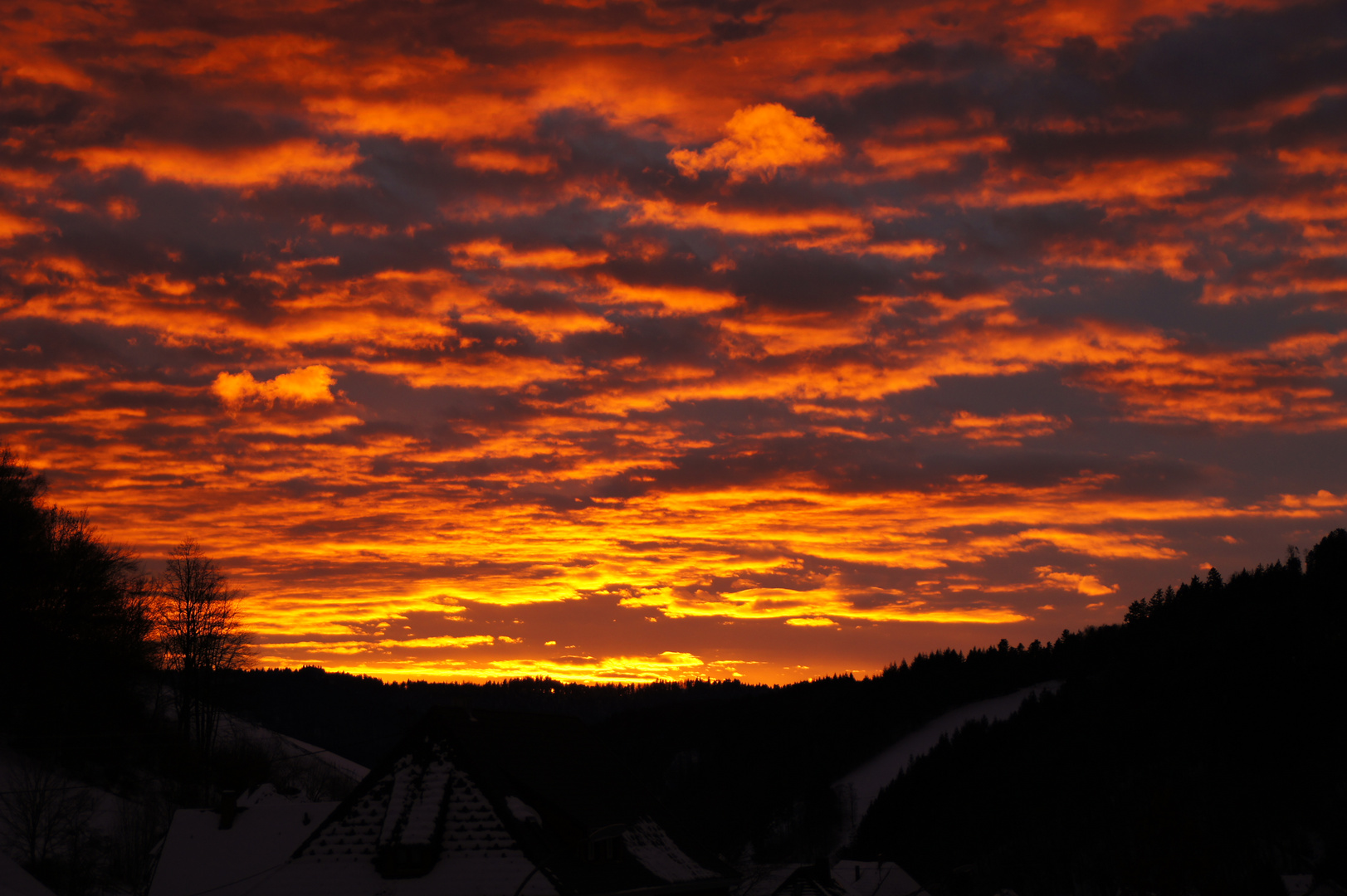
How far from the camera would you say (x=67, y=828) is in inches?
2566

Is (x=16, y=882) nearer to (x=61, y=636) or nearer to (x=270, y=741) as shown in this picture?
(x=61, y=636)

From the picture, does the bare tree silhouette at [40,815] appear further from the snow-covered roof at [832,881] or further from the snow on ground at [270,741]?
the snow-covered roof at [832,881]

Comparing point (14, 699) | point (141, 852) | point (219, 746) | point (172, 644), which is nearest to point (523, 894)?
point (141, 852)

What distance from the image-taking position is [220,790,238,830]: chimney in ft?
214

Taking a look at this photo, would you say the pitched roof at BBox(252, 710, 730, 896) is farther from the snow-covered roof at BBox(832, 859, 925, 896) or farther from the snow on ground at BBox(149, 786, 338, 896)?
the snow-covered roof at BBox(832, 859, 925, 896)

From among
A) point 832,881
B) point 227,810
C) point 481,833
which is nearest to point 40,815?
point 227,810

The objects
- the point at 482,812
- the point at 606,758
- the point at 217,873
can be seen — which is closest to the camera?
the point at 482,812

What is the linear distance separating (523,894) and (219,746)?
63.6m

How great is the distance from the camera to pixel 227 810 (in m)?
65.7

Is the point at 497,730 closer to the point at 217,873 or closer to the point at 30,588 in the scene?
the point at 217,873

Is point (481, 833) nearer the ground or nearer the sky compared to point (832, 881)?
nearer the sky

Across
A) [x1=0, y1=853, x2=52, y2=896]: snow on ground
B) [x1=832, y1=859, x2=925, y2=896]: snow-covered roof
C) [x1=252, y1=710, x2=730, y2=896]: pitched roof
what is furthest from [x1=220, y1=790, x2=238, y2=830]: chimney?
[x1=832, y1=859, x2=925, y2=896]: snow-covered roof

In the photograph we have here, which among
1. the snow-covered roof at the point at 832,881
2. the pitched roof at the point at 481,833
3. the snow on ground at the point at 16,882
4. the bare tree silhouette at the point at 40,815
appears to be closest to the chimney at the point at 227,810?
the bare tree silhouette at the point at 40,815

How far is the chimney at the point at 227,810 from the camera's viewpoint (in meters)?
65.4
